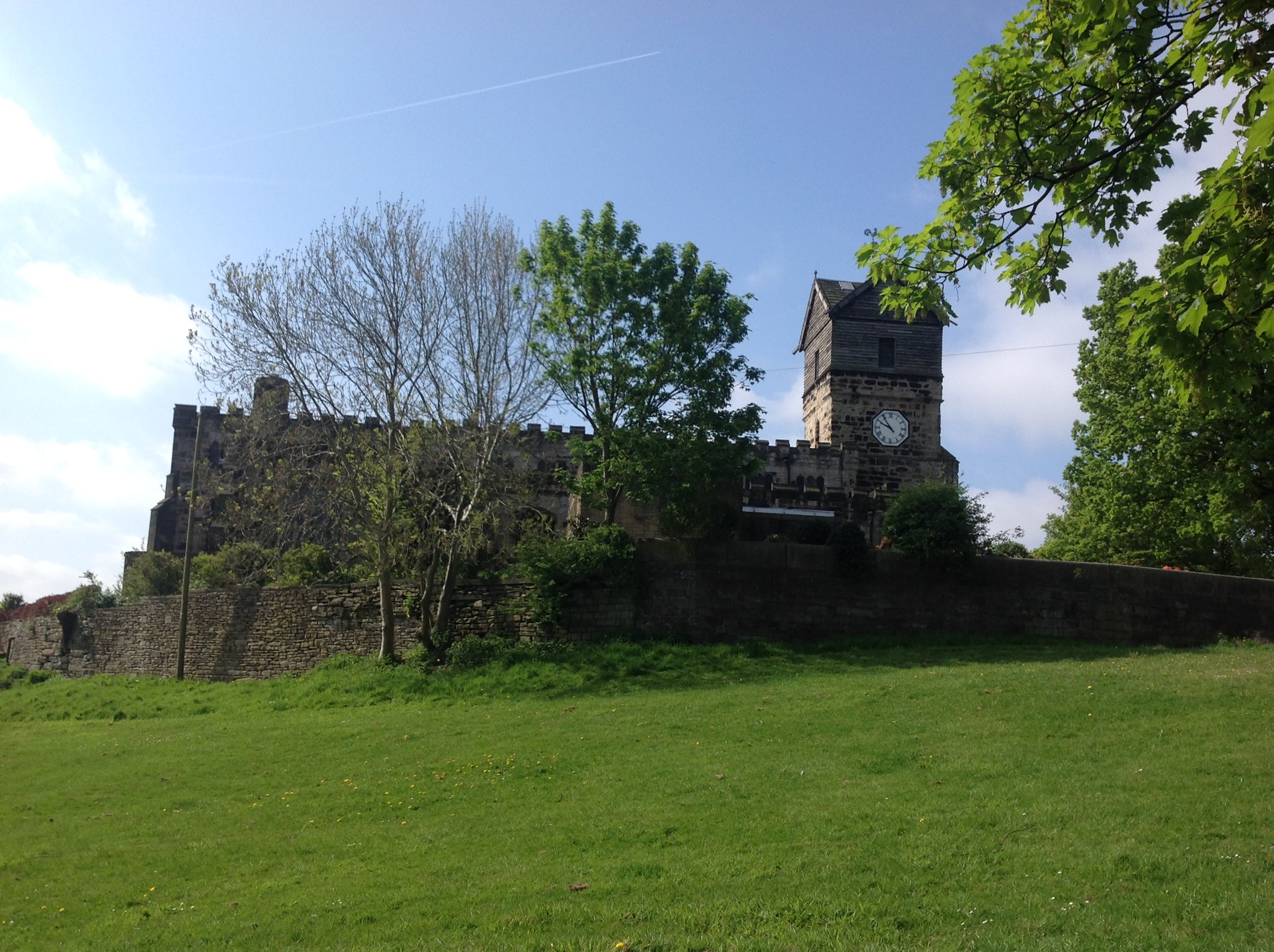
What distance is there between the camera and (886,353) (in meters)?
37.0

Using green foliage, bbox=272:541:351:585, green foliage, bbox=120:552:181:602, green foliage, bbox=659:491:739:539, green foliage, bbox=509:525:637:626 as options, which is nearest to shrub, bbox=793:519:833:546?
green foliage, bbox=659:491:739:539

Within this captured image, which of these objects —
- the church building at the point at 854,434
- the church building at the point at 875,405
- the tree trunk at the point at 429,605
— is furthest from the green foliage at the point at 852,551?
the church building at the point at 875,405

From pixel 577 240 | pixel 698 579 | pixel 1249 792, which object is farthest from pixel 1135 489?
pixel 1249 792

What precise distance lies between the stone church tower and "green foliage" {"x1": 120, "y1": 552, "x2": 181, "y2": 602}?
21.6 meters

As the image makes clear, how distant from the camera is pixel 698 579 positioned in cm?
2128

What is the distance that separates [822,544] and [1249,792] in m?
13.3

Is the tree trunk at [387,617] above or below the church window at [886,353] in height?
below

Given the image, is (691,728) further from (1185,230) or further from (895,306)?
(1185,230)

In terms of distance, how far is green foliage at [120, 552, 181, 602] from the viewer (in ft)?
103

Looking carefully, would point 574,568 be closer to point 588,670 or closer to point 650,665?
point 588,670

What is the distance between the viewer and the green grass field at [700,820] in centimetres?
674

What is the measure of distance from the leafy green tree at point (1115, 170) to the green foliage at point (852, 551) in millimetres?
13616

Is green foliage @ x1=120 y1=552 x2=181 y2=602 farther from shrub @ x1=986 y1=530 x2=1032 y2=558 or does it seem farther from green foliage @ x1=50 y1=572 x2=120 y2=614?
shrub @ x1=986 y1=530 x2=1032 y2=558

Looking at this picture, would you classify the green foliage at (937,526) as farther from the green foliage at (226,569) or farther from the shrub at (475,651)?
the green foliage at (226,569)
